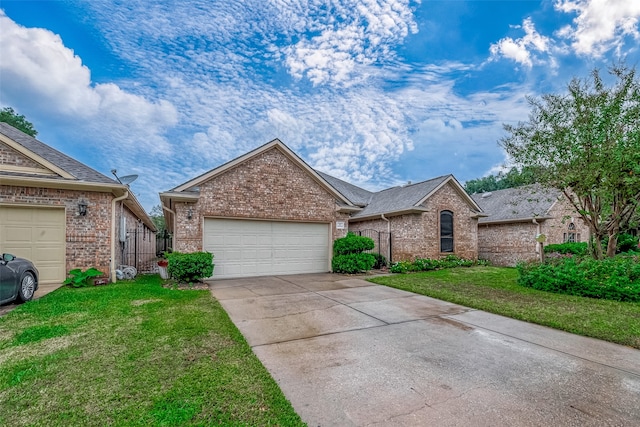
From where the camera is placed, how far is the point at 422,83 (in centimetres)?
1341

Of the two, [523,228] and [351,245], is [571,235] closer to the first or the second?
[523,228]

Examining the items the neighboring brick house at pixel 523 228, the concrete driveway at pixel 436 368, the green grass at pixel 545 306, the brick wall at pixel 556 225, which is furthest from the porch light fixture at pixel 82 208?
the brick wall at pixel 556 225

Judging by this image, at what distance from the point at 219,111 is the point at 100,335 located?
12.0 metres

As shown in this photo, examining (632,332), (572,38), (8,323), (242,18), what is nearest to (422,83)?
(572,38)

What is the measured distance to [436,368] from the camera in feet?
11.6

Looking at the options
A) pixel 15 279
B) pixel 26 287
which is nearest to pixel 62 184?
pixel 26 287

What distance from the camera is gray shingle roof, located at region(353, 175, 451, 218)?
613 inches

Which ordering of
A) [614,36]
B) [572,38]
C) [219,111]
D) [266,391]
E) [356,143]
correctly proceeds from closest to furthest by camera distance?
[266,391] < [614,36] < [572,38] < [219,111] < [356,143]

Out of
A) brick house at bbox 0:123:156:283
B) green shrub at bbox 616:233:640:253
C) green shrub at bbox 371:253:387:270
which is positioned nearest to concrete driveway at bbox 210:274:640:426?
brick house at bbox 0:123:156:283

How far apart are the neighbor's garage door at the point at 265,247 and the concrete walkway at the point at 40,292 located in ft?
13.6

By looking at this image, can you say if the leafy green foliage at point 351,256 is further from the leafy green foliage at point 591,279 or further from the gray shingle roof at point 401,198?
the leafy green foliage at point 591,279

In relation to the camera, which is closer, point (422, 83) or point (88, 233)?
point (88, 233)

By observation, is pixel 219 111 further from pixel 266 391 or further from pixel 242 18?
pixel 266 391

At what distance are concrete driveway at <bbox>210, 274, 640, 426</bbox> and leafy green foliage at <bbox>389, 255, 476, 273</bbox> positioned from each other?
23.3 ft
